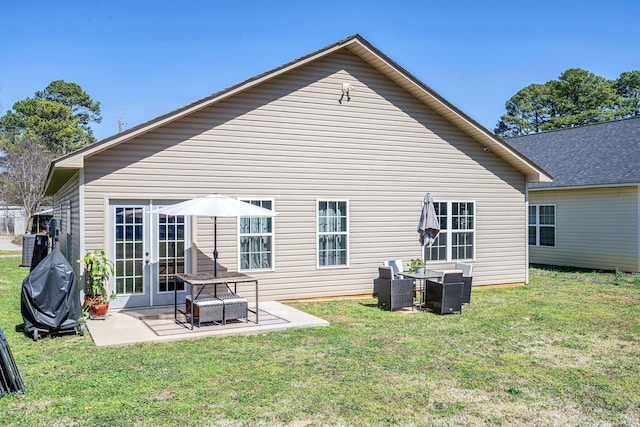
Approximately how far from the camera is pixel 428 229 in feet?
32.9

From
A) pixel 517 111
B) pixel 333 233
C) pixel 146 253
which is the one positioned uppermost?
pixel 517 111

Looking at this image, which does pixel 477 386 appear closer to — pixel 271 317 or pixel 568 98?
pixel 271 317

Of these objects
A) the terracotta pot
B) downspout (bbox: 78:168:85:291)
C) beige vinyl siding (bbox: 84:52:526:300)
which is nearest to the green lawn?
the terracotta pot

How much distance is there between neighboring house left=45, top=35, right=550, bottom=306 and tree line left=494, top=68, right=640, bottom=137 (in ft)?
104

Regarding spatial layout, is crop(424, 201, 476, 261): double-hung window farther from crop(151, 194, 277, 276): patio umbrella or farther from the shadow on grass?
the shadow on grass

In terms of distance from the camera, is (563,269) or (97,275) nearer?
(97,275)

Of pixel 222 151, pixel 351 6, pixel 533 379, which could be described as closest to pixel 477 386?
pixel 533 379

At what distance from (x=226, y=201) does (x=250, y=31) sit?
33.0 ft

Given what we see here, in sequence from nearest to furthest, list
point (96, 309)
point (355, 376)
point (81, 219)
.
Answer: point (355, 376), point (96, 309), point (81, 219)

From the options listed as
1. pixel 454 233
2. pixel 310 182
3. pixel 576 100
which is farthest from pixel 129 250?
pixel 576 100

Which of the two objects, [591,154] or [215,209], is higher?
[591,154]

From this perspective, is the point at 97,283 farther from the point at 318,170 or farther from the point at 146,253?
the point at 318,170

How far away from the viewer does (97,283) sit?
8398 millimetres

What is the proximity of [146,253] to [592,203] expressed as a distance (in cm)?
1336
